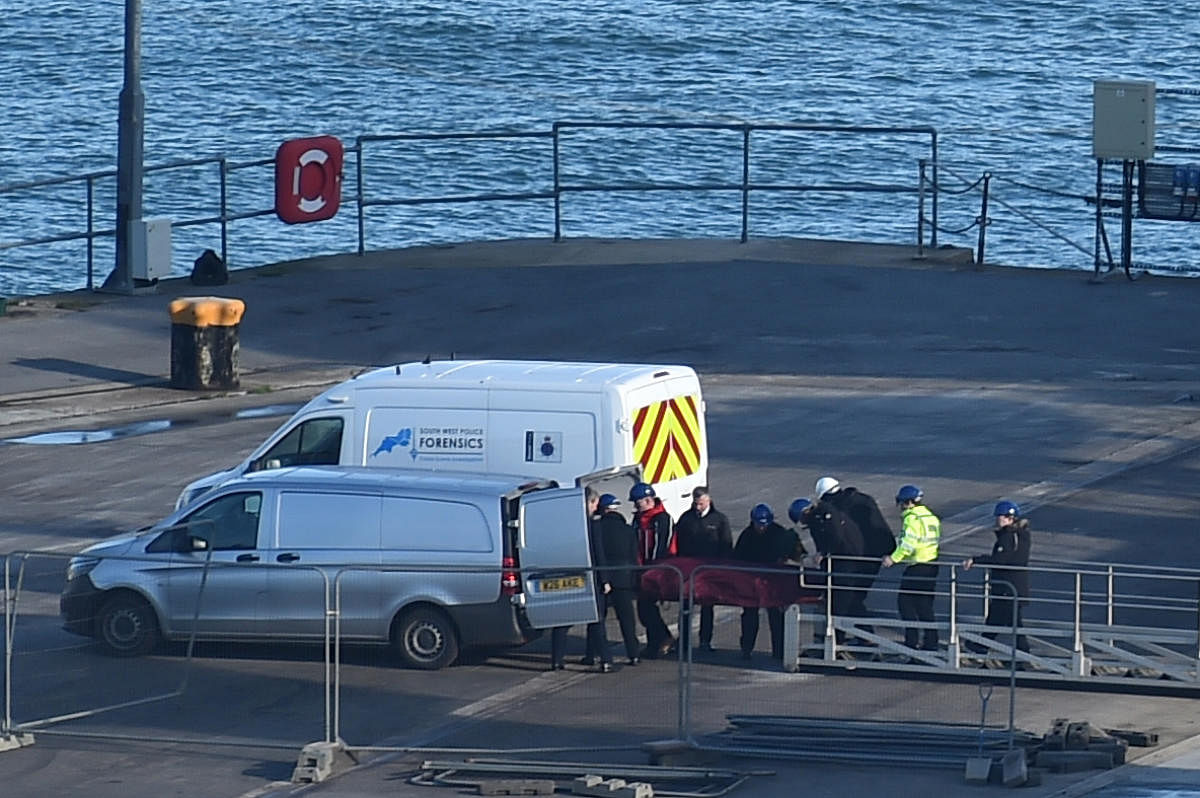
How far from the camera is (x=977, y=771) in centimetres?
1503

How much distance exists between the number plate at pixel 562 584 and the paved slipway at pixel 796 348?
4.91 metres

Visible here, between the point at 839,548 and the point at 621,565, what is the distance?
1.67m

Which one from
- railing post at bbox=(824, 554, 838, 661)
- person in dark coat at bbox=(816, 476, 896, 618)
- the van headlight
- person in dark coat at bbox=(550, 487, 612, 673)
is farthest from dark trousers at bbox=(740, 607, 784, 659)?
the van headlight

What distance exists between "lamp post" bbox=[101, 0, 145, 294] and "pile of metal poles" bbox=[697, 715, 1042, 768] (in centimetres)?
1903

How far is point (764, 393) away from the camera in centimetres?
2858

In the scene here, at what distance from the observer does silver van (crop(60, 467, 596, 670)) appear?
17.9 meters

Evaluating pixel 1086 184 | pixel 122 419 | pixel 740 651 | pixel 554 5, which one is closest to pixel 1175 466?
pixel 740 651

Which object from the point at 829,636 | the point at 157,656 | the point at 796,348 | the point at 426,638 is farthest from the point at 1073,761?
the point at 796,348

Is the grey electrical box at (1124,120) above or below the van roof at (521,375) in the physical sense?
above

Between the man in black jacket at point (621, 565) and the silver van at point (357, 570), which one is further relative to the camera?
the man in black jacket at point (621, 565)

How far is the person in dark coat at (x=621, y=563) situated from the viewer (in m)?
18.2

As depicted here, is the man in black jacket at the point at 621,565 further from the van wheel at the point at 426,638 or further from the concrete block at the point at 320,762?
the concrete block at the point at 320,762

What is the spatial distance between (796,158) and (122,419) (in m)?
42.9

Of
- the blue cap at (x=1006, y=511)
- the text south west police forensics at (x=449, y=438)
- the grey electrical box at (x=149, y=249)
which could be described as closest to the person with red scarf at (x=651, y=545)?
the text south west police forensics at (x=449, y=438)
